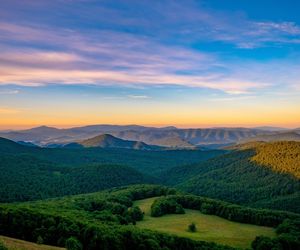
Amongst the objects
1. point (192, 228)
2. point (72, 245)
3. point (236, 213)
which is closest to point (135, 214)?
point (192, 228)

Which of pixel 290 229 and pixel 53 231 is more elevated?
pixel 53 231

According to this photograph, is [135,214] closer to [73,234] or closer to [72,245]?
[73,234]

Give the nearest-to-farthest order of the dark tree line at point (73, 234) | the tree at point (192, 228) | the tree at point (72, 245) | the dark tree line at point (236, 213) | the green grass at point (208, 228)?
1. the tree at point (72, 245)
2. the dark tree line at point (73, 234)
3. the green grass at point (208, 228)
4. the tree at point (192, 228)
5. the dark tree line at point (236, 213)

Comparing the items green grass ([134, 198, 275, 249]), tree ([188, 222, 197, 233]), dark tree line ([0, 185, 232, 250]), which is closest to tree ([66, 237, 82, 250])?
dark tree line ([0, 185, 232, 250])

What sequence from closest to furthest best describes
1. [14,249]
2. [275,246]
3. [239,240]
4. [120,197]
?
[14,249]
[275,246]
[239,240]
[120,197]

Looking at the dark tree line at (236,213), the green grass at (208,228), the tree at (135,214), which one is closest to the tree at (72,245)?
the green grass at (208,228)

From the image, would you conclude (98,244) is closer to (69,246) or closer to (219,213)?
(69,246)

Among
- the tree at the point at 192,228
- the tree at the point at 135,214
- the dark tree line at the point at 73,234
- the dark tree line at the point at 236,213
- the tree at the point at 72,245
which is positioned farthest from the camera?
the dark tree line at the point at 236,213

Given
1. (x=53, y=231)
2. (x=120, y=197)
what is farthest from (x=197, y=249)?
(x=120, y=197)

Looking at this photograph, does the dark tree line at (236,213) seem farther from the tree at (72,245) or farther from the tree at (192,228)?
the tree at (72,245)
